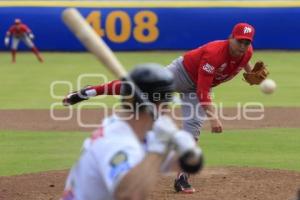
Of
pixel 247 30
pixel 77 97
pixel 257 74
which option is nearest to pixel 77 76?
pixel 77 97

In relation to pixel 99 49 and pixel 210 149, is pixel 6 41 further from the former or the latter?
pixel 99 49

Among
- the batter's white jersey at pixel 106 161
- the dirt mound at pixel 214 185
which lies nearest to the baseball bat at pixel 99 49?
the batter's white jersey at pixel 106 161

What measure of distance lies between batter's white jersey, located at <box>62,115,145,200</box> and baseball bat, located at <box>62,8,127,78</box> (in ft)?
1.25

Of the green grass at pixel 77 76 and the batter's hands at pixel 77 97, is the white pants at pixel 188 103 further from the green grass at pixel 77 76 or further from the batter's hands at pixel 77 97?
the green grass at pixel 77 76

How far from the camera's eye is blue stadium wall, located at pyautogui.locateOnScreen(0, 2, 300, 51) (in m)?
28.9

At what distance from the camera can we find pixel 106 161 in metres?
3.66

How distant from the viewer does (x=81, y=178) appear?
3.88 m

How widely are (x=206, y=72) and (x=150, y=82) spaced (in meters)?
4.33

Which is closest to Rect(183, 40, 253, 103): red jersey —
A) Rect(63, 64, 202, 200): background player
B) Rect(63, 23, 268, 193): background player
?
Rect(63, 23, 268, 193): background player

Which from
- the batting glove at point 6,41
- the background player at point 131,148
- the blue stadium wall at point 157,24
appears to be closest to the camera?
the background player at point 131,148

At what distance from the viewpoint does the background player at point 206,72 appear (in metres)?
8.12

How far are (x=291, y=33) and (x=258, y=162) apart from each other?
1956cm

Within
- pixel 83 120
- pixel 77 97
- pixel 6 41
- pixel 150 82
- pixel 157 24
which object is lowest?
pixel 83 120

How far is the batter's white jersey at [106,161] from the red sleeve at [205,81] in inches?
164
